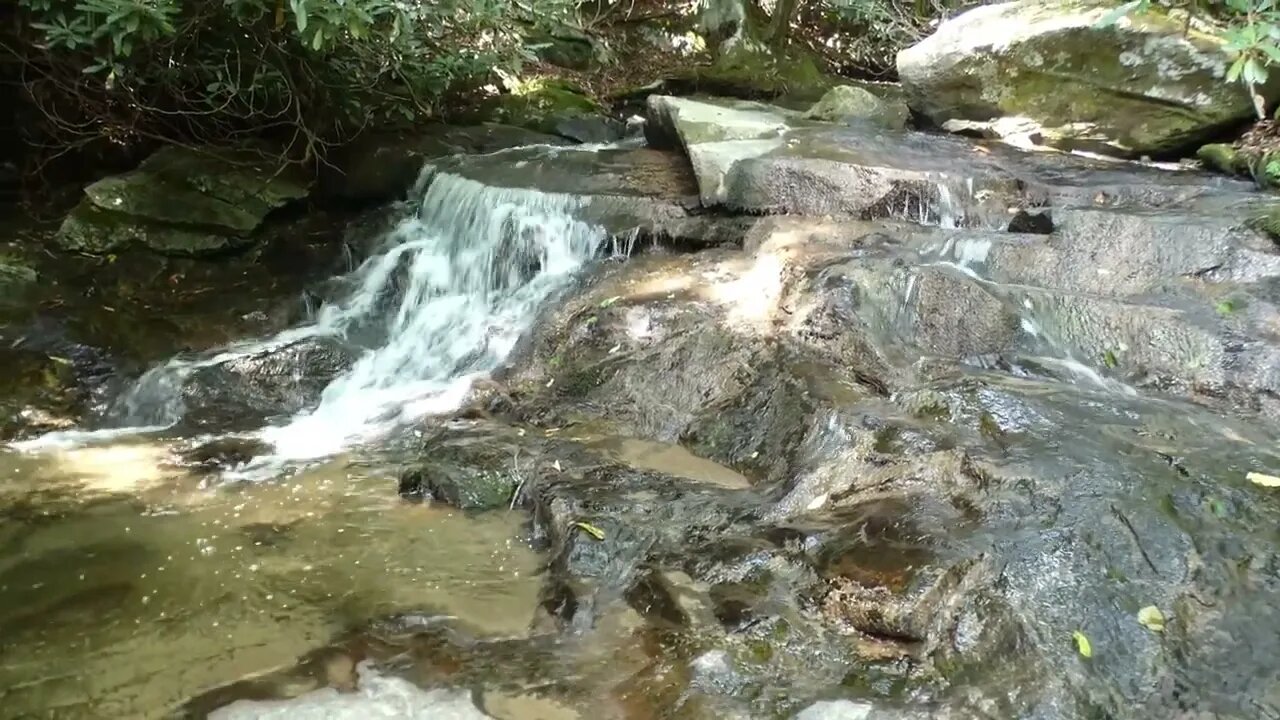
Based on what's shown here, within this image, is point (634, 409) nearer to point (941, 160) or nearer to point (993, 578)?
point (993, 578)

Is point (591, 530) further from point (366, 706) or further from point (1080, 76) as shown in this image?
point (1080, 76)

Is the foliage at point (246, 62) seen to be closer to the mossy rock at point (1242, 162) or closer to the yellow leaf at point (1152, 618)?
the yellow leaf at point (1152, 618)

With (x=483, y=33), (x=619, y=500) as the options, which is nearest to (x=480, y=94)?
(x=483, y=33)

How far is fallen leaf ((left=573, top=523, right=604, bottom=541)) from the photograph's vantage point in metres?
3.56

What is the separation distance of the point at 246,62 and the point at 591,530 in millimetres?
5263

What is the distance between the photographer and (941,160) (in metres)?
7.22

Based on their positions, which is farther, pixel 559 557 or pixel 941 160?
pixel 941 160

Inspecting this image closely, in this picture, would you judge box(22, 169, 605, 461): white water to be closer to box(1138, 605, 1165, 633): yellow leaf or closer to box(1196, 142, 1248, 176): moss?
box(1138, 605, 1165, 633): yellow leaf

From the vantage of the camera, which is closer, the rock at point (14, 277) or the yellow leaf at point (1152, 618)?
the yellow leaf at point (1152, 618)

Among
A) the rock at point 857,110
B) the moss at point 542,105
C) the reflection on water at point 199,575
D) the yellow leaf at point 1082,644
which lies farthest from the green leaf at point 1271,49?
the moss at point 542,105

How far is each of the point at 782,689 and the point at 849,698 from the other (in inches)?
7.9

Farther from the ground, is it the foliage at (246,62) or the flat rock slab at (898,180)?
the foliage at (246,62)

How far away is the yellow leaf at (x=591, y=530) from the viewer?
11.7 feet

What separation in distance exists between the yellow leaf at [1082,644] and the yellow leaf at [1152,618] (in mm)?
221
